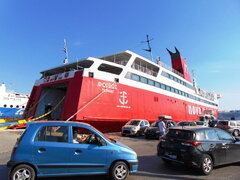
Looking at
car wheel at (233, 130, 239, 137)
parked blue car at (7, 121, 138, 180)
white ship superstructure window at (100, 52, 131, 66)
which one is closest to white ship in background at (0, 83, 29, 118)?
white ship superstructure window at (100, 52, 131, 66)

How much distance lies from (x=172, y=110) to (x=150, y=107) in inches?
248

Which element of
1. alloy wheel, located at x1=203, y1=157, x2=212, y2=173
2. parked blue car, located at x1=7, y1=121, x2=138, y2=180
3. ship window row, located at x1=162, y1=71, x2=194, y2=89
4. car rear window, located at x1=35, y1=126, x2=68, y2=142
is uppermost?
ship window row, located at x1=162, y1=71, x2=194, y2=89

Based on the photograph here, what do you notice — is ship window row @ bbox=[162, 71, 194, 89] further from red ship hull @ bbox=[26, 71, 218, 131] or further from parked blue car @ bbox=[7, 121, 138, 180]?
parked blue car @ bbox=[7, 121, 138, 180]

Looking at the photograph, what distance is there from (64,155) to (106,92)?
1085 cm

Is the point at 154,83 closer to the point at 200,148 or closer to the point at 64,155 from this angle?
the point at 200,148

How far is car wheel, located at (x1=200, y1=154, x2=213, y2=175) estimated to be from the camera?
5.13 m

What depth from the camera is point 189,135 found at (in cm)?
557

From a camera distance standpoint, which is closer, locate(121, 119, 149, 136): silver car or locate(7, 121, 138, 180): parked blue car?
locate(7, 121, 138, 180): parked blue car

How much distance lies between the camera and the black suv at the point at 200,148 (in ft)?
17.0

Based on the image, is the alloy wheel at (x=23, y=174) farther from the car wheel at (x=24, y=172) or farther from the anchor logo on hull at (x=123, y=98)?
the anchor logo on hull at (x=123, y=98)

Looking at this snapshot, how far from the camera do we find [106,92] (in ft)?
48.8

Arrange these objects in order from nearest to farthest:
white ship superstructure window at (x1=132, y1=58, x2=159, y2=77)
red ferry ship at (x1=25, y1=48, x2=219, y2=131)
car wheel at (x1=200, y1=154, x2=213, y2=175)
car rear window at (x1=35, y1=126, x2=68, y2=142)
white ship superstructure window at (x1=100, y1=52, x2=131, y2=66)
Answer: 1. car rear window at (x1=35, y1=126, x2=68, y2=142)
2. car wheel at (x1=200, y1=154, x2=213, y2=175)
3. red ferry ship at (x1=25, y1=48, x2=219, y2=131)
4. white ship superstructure window at (x1=100, y1=52, x2=131, y2=66)
5. white ship superstructure window at (x1=132, y1=58, x2=159, y2=77)

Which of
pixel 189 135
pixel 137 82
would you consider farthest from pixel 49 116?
pixel 189 135

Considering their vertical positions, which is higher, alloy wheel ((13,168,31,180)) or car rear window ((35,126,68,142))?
car rear window ((35,126,68,142))
